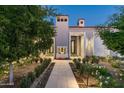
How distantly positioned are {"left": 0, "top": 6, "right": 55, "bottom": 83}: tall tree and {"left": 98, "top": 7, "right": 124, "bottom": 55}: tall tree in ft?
7.45

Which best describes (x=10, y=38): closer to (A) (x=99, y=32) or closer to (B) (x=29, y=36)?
(B) (x=29, y=36)

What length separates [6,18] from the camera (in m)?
8.91

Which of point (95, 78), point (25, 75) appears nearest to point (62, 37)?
point (25, 75)

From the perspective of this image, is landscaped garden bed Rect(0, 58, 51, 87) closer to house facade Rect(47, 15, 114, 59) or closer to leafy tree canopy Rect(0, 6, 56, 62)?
leafy tree canopy Rect(0, 6, 56, 62)

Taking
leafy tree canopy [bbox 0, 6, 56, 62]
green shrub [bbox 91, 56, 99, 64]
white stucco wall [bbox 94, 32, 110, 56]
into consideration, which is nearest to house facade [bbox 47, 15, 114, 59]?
white stucco wall [bbox 94, 32, 110, 56]

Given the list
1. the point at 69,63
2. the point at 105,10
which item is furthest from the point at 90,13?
the point at 69,63

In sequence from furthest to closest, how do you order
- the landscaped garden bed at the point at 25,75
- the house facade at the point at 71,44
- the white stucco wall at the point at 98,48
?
the house facade at the point at 71,44 → the white stucco wall at the point at 98,48 → the landscaped garden bed at the point at 25,75

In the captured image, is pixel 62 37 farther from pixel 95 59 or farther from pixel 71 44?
pixel 95 59

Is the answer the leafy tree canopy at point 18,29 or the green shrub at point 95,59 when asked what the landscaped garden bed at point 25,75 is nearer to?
the leafy tree canopy at point 18,29

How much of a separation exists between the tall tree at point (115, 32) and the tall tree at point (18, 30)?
2271mm

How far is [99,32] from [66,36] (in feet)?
15.8

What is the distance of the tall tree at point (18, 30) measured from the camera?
8844 millimetres

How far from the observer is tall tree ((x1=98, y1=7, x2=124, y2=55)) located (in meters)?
10.7

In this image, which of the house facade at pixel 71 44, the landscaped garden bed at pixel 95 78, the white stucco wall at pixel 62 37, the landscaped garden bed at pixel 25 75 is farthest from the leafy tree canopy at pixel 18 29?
the white stucco wall at pixel 62 37
